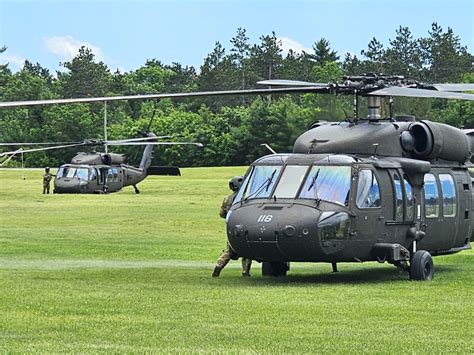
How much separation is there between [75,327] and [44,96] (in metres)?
123

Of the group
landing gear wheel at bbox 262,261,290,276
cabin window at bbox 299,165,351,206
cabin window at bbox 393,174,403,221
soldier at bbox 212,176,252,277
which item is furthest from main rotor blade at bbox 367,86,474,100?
landing gear wheel at bbox 262,261,290,276

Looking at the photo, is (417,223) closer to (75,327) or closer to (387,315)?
(387,315)

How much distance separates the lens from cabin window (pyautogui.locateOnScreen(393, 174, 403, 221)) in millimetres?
18375

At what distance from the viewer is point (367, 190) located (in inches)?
703

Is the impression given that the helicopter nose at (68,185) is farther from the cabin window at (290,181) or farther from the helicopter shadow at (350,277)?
the cabin window at (290,181)

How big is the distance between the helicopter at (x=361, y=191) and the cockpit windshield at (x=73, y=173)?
1593 inches

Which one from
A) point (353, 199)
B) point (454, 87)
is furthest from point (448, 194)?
point (353, 199)

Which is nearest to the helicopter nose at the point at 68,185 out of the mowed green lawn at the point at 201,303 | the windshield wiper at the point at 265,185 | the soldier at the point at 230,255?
the mowed green lawn at the point at 201,303

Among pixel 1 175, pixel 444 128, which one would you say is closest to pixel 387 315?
pixel 444 128

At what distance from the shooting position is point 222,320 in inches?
499

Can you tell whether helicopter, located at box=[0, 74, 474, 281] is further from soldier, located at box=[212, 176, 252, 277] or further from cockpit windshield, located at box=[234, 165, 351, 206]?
soldier, located at box=[212, 176, 252, 277]

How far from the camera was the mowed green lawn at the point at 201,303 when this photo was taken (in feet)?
36.4

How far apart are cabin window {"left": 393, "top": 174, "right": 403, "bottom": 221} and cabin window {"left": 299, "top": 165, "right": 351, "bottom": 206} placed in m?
1.05

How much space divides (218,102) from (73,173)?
226 ft
